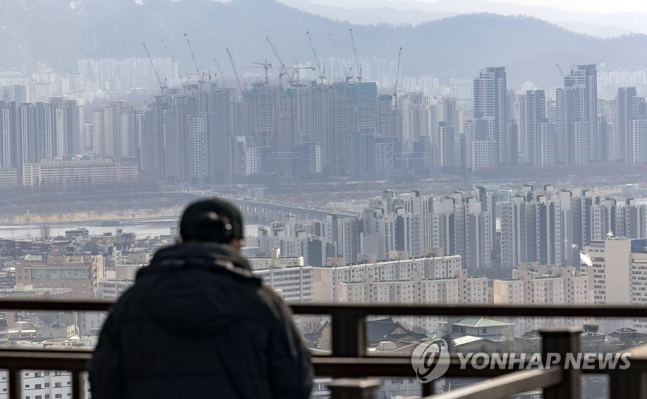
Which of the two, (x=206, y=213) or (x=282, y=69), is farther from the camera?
(x=282, y=69)

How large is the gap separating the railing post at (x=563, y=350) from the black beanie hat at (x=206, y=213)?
420 millimetres

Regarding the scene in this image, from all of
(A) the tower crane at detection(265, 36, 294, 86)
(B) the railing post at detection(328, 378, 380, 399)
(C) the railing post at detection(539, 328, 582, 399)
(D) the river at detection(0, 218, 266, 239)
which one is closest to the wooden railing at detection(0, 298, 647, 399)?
(C) the railing post at detection(539, 328, 582, 399)

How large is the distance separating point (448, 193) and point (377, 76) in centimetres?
1789

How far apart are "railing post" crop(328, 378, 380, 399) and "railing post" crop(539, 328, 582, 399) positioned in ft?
1.28

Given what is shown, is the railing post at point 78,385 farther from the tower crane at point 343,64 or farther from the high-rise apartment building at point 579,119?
the tower crane at point 343,64

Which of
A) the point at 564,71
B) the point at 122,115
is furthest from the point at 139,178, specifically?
the point at 564,71

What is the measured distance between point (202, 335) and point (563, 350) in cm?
48

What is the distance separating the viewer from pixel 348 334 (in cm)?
200

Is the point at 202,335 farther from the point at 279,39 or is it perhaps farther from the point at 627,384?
the point at 279,39

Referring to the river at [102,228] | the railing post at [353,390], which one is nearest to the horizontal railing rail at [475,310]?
the railing post at [353,390]

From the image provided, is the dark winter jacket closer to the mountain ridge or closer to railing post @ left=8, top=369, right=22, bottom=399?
railing post @ left=8, top=369, right=22, bottom=399

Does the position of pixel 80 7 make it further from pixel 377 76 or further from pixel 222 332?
pixel 222 332

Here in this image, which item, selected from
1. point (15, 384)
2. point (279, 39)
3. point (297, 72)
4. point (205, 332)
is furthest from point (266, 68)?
point (205, 332)

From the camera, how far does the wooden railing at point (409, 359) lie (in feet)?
4.87
